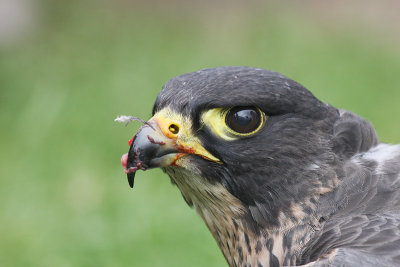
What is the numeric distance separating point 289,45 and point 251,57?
0.60m

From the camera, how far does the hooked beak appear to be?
8.89 feet

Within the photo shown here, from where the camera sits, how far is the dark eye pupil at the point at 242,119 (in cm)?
275

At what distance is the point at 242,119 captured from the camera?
2.74 meters

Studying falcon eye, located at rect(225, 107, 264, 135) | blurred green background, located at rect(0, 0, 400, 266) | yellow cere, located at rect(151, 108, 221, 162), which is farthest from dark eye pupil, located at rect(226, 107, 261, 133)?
blurred green background, located at rect(0, 0, 400, 266)

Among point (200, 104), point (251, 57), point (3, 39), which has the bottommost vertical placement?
point (200, 104)

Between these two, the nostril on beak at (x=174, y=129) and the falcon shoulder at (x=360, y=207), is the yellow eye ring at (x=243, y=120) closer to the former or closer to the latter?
the nostril on beak at (x=174, y=129)

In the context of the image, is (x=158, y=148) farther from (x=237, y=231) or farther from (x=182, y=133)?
(x=237, y=231)

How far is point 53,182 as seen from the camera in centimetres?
591

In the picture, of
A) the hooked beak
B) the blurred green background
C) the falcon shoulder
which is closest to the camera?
the falcon shoulder

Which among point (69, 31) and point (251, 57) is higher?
point (69, 31)

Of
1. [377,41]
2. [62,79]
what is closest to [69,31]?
[62,79]

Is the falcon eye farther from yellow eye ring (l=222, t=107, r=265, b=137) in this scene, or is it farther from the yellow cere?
the yellow cere

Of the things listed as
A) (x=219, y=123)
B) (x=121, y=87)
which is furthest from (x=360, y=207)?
(x=121, y=87)

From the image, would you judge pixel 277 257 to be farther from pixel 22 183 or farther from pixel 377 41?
pixel 377 41
